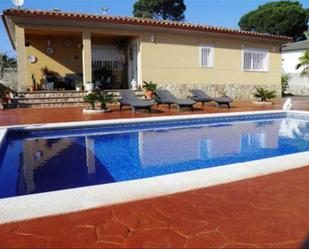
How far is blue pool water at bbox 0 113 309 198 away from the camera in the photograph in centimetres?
651

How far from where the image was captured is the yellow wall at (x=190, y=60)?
19.4 m

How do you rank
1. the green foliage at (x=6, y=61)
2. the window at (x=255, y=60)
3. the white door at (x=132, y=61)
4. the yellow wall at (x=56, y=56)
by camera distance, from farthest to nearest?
the green foliage at (x=6, y=61)
the window at (x=255, y=60)
the yellow wall at (x=56, y=56)
the white door at (x=132, y=61)

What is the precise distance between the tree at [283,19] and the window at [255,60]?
97.5ft

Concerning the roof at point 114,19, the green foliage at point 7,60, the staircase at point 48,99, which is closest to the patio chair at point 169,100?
the staircase at point 48,99

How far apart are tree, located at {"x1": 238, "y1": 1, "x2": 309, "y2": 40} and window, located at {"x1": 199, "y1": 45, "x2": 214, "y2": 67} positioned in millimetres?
33713

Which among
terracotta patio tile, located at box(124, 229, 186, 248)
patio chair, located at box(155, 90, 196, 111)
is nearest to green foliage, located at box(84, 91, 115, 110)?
patio chair, located at box(155, 90, 196, 111)

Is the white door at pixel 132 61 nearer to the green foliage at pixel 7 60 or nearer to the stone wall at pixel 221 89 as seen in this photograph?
the stone wall at pixel 221 89

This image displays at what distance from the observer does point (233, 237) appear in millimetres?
3326

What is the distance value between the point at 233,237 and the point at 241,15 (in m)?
58.6

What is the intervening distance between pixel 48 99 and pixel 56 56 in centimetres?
519

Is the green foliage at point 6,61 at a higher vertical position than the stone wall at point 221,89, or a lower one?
higher

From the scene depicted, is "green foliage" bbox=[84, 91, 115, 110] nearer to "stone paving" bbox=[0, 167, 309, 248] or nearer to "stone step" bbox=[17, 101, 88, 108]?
"stone step" bbox=[17, 101, 88, 108]

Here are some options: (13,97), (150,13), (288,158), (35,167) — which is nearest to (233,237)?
(288,158)

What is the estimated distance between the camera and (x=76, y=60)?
70.9 ft
